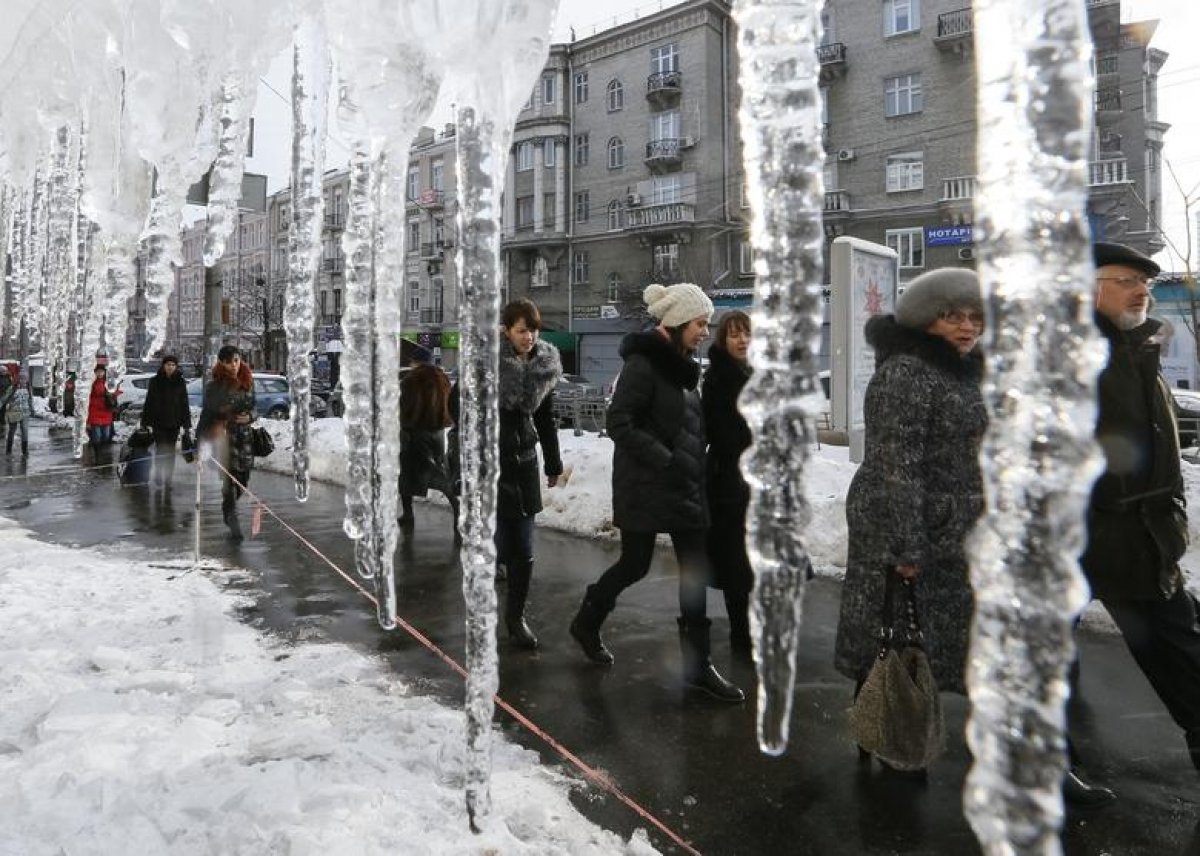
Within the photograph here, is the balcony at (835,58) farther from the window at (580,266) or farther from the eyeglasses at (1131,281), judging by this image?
the eyeglasses at (1131,281)

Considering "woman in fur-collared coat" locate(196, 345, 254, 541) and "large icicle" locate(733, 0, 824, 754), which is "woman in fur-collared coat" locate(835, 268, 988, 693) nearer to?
"large icicle" locate(733, 0, 824, 754)

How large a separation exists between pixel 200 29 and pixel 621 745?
2.87 metres

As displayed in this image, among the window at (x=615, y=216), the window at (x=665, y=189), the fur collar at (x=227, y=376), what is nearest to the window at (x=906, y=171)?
the window at (x=665, y=189)

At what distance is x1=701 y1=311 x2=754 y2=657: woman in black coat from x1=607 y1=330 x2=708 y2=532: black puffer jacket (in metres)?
0.27

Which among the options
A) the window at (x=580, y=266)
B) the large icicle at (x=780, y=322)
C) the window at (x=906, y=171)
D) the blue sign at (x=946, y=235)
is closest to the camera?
the large icicle at (x=780, y=322)

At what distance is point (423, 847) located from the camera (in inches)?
86.2

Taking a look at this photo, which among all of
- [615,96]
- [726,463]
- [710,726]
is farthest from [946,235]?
[710,726]

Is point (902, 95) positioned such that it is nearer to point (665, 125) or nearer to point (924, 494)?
point (665, 125)

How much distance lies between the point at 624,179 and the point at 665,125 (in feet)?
9.48

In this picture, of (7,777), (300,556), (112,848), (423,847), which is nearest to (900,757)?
(423,847)

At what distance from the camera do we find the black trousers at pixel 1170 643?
261cm

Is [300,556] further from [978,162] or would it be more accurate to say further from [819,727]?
[978,162]

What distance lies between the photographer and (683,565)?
373 cm

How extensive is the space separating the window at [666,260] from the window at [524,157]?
8.39 meters
